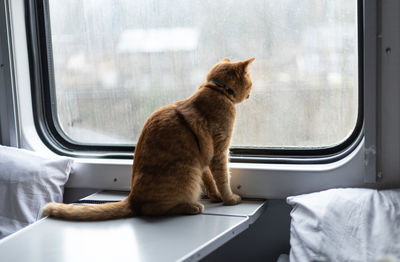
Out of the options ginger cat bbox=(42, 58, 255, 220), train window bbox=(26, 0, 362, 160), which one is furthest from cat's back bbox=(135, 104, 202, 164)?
train window bbox=(26, 0, 362, 160)

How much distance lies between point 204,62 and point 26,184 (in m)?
0.94

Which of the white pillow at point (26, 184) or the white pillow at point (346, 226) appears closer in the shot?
the white pillow at point (346, 226)

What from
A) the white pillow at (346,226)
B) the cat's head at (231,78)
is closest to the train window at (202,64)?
the cat's head at (231,78)

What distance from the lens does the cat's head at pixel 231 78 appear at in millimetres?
1687

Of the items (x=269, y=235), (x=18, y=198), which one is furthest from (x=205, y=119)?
(x=18, y=198)

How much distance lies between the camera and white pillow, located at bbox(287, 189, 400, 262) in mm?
1403

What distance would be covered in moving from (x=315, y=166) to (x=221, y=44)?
2.13 ft

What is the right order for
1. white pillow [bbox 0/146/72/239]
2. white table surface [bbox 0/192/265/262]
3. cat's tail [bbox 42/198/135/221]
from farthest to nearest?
white pillow [bbox 0/146/72/239]
cat's tail [bbox 42/198/135/221]
white table surface [bbox 0/192/265/262]

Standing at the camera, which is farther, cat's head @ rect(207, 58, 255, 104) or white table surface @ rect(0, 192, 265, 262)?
cat's head @ rect(207, 58, 255, 104)

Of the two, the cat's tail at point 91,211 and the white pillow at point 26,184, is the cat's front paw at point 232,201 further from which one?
the white pillow at point 26,184

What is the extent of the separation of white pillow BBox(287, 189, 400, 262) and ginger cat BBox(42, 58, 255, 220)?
1.01 ft

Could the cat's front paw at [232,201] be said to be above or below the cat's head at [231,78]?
below

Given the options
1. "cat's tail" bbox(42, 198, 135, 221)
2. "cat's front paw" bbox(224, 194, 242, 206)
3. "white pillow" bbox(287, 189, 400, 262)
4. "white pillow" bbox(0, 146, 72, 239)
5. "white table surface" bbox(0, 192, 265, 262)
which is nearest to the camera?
"white table surface" bbox(0, 192, 265, 262)

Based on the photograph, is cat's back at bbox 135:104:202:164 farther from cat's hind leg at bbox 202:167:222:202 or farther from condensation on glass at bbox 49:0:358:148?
condensation on glass at bbox 49:0:358:148
